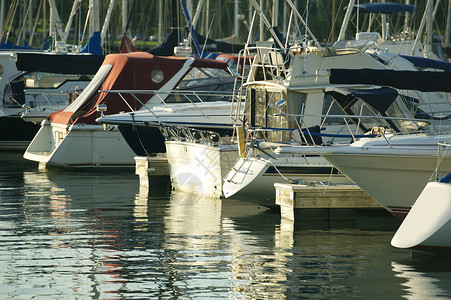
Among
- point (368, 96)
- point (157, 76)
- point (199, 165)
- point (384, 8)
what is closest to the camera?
point (368, 96)

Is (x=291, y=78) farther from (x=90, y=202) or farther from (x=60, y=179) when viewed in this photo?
(x=60, y=179)

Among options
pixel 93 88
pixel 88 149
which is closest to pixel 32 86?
pixel 93 88

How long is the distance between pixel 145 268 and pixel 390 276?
9.87 ft

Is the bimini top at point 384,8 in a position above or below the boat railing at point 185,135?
above

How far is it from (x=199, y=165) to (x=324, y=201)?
11.9 feet

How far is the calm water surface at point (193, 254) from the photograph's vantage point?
11227 mm

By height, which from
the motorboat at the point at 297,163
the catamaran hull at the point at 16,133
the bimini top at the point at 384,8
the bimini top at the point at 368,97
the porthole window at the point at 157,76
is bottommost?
the catamaran hull at the point at 16,133

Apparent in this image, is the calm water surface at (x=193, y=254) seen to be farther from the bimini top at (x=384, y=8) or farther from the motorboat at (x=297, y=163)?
the bimini top at (x=384, y=8)

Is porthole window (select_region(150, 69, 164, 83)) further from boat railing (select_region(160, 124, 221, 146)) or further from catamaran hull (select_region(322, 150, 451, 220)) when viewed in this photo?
catamaran hull (select_region(322, 150, 451, 220))

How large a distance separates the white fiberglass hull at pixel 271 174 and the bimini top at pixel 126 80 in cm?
795

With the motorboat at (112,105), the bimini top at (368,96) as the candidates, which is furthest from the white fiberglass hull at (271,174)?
the motorboat at (112,105)

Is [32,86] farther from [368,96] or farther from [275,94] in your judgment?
[368,96]

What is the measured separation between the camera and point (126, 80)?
2431 centimetres

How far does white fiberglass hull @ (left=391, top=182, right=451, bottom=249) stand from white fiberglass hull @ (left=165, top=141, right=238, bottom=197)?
5.79m
